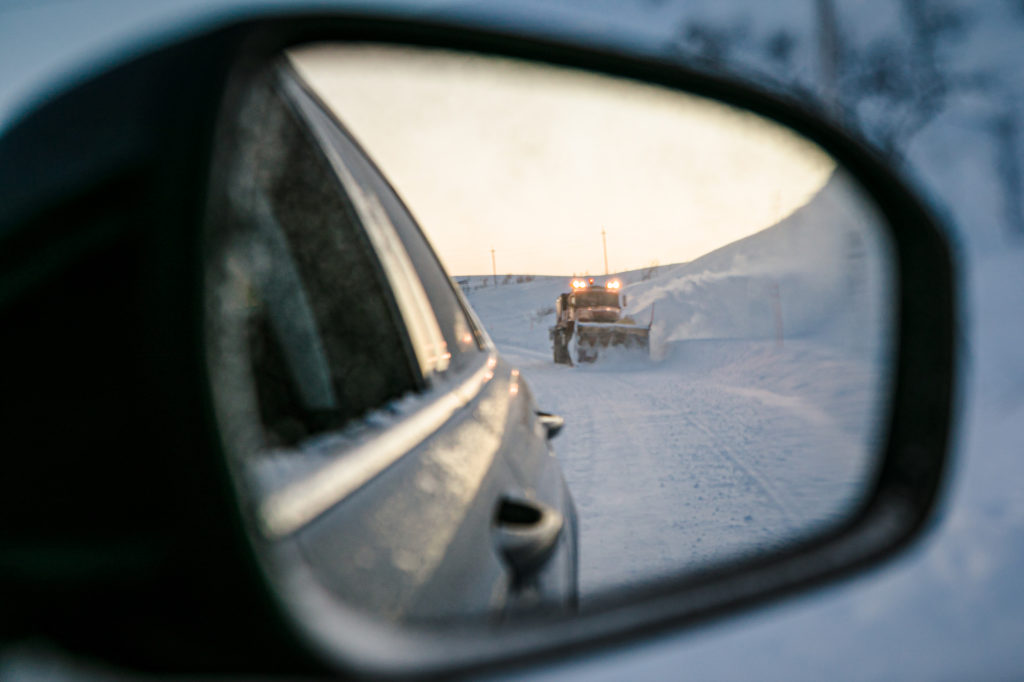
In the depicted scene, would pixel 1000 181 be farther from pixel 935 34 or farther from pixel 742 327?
pixel 742 327

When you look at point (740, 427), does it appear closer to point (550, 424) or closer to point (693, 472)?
point (693, 472)

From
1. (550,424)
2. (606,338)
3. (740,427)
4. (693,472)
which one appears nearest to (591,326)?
(606,338)

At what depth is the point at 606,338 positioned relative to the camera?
21234mm

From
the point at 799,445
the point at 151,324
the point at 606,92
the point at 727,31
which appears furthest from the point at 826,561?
the point at 727,31

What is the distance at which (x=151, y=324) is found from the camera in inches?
25.3

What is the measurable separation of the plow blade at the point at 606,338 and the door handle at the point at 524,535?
19.9 metres

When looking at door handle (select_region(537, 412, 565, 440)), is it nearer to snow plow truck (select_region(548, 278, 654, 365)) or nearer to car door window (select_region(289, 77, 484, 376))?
car door window (select_region(289, 77, 484, 376))

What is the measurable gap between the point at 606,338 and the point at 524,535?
20132 millimetres

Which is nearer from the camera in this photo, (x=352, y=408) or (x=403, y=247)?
(x=352, y=408)

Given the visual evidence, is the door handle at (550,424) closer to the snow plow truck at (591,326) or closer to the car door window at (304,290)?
the car door window at (304,290)

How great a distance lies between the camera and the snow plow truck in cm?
2127

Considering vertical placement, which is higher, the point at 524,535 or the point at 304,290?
the point at 304,290

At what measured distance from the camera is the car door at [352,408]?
82 cm

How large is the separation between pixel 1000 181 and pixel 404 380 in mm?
28885
